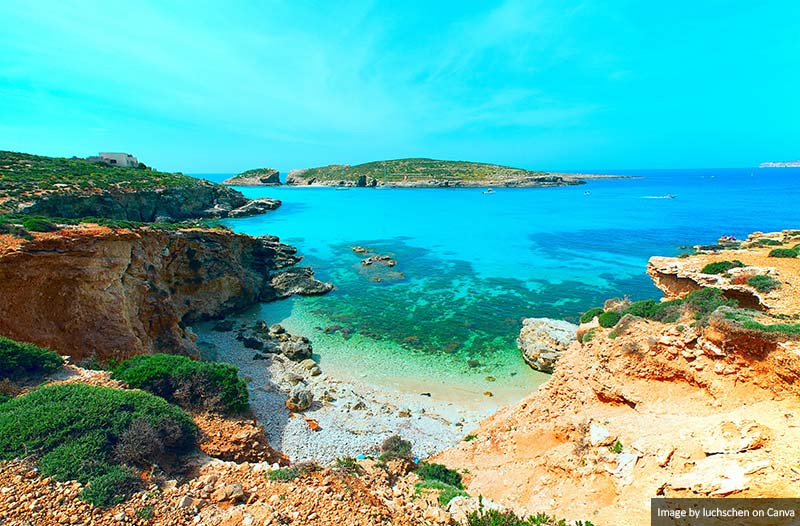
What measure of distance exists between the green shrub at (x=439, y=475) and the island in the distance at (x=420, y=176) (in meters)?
153

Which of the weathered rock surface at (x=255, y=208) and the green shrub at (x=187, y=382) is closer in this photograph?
the green shrub at (x=187, y=382)

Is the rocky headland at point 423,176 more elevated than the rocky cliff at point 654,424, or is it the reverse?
the rocky headland at point 423,176

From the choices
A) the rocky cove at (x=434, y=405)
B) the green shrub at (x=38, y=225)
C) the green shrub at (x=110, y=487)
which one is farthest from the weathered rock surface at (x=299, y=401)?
the green shrub at (x=38, y=225)

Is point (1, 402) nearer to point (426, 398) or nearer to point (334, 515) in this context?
point (334, 515)

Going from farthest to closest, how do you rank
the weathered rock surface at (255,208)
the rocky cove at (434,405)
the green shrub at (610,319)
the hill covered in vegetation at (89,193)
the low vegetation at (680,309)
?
the weathered rock surface at (255,208) → the hill covered in vegetation at (89,193) → the green shrub at (610,319) → the low vegetation at (680,309) → the rocky cove at (434,405)

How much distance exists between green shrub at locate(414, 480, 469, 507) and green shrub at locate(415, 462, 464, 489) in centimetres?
44

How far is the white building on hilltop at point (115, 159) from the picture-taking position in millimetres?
68188

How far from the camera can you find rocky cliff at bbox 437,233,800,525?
6.77 m

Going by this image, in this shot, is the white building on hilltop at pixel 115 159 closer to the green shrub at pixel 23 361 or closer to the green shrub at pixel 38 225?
the green shrub at pixel 38 225

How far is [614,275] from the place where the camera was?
35.7 m

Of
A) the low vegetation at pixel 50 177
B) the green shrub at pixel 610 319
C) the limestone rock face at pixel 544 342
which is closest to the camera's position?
the green shrub at pixel 610 319

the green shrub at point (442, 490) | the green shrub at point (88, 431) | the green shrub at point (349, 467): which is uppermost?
the green shrub at point (88, 431)

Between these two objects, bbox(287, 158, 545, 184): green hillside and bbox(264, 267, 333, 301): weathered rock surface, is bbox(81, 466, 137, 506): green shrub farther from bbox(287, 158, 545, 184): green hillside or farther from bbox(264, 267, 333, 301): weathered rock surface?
bbox(287, 158, 545, 184): green hillside

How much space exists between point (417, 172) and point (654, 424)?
17298cm
